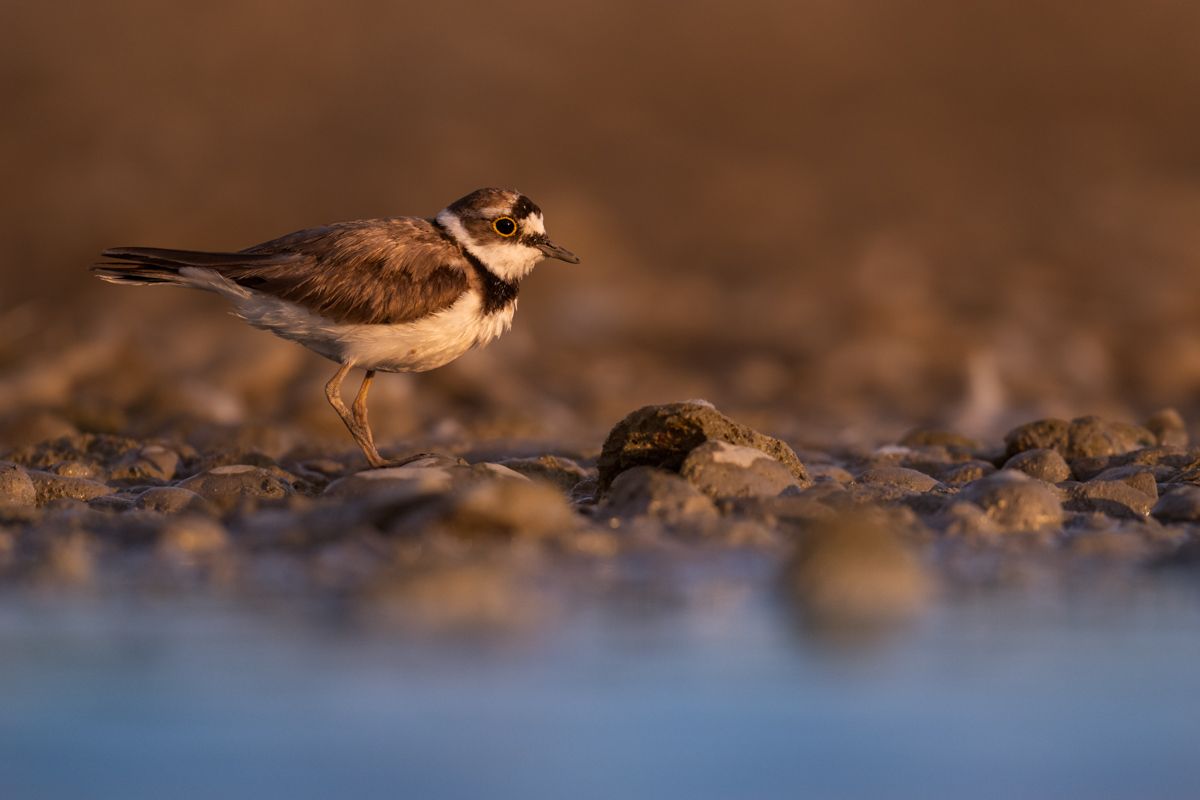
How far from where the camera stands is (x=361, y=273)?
24.0ft

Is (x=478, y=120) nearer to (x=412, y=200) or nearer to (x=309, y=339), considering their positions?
(x=412, y=200)

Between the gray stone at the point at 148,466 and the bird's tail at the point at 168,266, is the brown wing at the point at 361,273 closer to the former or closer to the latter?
the bird's tail at the point at 168,266

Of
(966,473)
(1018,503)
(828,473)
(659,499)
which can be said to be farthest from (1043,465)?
(659,499)

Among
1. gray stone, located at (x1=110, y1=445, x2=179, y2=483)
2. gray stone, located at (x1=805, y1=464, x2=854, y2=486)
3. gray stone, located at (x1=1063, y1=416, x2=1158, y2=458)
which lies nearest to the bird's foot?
gray stone, located at (x1=110, y1=445, x2=179, y2=483)

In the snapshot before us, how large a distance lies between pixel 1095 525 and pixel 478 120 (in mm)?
15419

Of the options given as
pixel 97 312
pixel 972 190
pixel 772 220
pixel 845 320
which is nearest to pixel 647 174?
pixel 772 220

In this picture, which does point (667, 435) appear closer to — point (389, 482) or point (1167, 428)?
point (389, 482)

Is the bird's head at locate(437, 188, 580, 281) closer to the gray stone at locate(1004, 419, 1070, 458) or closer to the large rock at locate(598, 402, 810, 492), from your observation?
the large rock at locate(598, 402, 810, 492)

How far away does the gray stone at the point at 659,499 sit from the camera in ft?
17.5

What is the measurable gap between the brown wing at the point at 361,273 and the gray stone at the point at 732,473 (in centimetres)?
193

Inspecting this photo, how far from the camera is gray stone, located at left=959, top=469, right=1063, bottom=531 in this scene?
215 inches

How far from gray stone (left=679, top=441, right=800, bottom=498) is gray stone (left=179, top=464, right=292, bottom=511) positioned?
171cm

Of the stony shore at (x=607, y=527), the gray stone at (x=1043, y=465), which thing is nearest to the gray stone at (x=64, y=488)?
the stony shore at (x=607, y=527)

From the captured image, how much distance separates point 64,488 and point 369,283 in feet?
5.42
